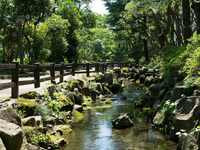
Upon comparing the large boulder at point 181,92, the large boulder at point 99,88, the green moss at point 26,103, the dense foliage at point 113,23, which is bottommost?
the large boulder at point 99,88

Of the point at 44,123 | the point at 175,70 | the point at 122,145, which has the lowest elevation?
the point at 122,145

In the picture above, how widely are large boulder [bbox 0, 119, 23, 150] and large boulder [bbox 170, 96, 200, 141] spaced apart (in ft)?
12.7

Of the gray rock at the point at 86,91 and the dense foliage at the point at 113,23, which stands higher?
the dense foliage at the point at 113,23

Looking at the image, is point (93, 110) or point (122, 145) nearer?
point (122, 145)

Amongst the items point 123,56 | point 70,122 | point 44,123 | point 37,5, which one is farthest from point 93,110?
point 123,56

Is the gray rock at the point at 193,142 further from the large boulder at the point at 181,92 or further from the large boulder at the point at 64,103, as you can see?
the large boulder at the point at 64,103

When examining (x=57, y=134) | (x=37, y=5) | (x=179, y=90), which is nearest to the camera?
(x=57, y=134)

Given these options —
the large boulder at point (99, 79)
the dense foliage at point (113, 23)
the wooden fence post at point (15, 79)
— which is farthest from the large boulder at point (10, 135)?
the large boulder at point (99, 79)

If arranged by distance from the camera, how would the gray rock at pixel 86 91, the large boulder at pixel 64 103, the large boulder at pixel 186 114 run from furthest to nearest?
the gray rock at pixel 86 91 < the large boulder at pixel 64 103 < the large boulder at pixel 186 114

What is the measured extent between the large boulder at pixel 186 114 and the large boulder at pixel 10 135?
12.7 ft

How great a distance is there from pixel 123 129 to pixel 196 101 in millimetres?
2447

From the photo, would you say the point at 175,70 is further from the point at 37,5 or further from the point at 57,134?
the point at 37,5

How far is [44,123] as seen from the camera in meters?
6.44

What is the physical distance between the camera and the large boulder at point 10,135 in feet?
12.7
